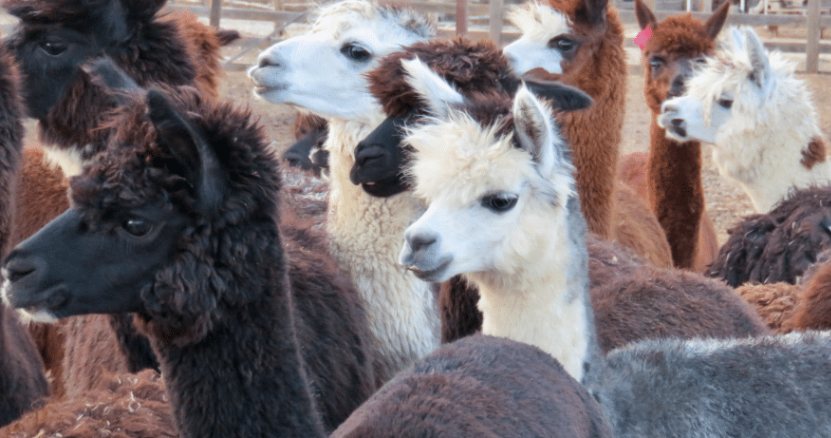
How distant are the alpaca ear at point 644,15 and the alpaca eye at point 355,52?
4.01 meters

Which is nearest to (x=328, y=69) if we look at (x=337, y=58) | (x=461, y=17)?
(x=337, y=58)

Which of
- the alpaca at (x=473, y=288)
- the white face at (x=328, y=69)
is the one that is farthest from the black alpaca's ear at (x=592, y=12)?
the alpaca at (x=473, y=288)

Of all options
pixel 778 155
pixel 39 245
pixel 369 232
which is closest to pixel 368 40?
pixel 369 232

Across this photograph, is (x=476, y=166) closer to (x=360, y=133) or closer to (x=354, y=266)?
(x=354, y=266)

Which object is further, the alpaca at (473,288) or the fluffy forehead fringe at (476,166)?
the alpaca at (473,288)

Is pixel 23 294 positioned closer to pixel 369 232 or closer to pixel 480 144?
pixel 480 144

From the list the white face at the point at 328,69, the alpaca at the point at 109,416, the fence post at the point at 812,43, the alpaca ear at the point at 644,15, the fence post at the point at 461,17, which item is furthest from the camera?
the fence post at the point at 812,43

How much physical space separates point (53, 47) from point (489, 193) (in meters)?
1.92

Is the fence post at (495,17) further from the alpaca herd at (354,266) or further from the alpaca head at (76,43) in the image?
the alpaca head at (76,43)

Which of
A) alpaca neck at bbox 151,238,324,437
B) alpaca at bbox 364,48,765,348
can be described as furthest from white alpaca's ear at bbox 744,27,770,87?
alpaca neck at bbox 151,238,324,437

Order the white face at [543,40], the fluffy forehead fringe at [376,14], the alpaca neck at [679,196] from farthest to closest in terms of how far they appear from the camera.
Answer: the alpaca neck at [679,196] → the white face at [543,40] → the fluffy forehead fringe at [376,14]

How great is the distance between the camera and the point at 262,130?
318 cm

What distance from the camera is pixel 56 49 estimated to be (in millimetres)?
4535

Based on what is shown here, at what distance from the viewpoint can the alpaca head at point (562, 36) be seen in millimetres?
6285
